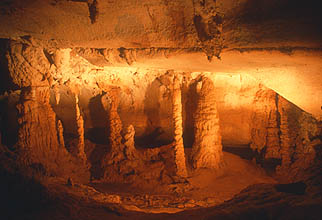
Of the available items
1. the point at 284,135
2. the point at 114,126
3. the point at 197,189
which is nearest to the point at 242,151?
the point at 284,135

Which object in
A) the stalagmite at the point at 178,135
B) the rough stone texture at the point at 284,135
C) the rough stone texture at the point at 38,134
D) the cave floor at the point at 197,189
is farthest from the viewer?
the stalagmite at the point at 178,135

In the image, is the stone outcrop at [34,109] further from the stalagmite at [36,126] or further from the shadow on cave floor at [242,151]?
the shadow on cave floor at [242,151]

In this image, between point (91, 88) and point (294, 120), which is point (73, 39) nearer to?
point (91, 88)

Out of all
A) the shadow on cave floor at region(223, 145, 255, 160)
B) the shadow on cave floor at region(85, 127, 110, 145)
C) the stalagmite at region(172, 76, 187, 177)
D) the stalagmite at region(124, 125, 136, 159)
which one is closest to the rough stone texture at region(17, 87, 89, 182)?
the stalagmite at region(124, 125, 136, 159)

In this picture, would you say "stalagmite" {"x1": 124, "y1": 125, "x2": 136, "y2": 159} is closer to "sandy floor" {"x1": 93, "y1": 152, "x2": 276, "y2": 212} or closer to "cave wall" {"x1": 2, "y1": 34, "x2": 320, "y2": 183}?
"sandy floor" {"x1": 93, "y1": 152, "x2": 276, "y2": 212}

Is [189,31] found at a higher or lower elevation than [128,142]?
higher

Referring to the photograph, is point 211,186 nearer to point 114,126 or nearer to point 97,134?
point 114,126

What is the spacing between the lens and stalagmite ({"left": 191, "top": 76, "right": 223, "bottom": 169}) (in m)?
9.17

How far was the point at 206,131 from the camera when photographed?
361 inches

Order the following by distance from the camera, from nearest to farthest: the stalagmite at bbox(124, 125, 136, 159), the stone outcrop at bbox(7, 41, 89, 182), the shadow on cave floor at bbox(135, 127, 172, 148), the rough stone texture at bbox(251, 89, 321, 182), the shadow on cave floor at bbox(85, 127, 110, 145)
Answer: the stone outcrop at bbox(7, 41, 89, 182)
the rough stone texture at bbox(251, 89, 321, 182)
the stalagmite at bbox(124, 125, 136, 159)
the shadow on cave floor at bbox(135, 127, 172, 148)
the shadow on cave floor at bbox(85, 127, 110, 145)

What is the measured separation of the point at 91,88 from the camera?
10516 mm

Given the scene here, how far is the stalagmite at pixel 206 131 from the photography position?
30.1 ft

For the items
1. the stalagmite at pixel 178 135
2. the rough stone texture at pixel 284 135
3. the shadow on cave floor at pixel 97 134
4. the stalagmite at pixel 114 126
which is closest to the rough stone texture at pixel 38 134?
the stalagmite at pixel 114 126

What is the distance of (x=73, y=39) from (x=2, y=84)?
2502 millimetres
